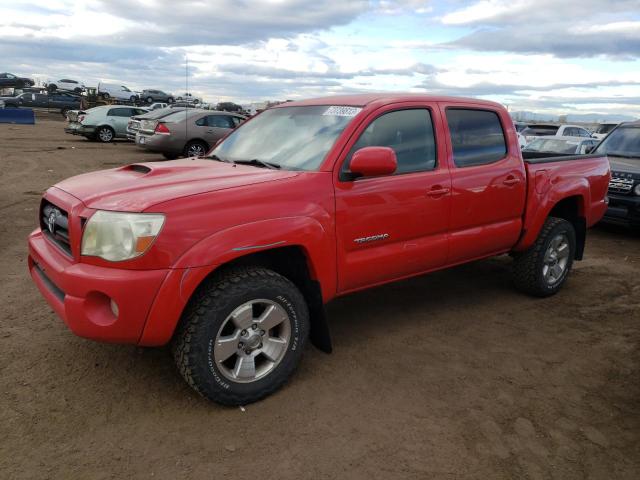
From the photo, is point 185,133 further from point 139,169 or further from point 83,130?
point 139,169

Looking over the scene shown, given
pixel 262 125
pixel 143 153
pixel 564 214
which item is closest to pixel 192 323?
pixel 262 125

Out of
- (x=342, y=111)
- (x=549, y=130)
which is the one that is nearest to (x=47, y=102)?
(x=549, y=130)

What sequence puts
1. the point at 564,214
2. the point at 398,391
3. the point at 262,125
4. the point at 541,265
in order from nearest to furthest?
the point at 398,391 < the point at 262,125 < the point at 541,265 < the point at 564,214

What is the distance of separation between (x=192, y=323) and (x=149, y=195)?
730mm

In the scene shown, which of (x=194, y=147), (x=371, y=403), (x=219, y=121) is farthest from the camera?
(x=219, y=121)

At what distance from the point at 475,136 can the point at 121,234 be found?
2.91m

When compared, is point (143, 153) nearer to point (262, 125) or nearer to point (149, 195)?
point (262, 125)

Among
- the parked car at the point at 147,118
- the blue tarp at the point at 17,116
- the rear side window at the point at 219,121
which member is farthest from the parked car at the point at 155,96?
the rear side window at the point at 219,121

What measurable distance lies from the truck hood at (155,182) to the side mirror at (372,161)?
396mm

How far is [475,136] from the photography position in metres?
4.37

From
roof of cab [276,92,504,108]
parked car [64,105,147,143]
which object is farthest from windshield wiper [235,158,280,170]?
parked car [64,105,147,143]

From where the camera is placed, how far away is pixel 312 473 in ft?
8.41

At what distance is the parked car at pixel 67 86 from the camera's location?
53688 millimetres

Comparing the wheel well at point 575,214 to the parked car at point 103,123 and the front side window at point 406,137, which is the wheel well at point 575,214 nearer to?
the front side window at point 406,137
